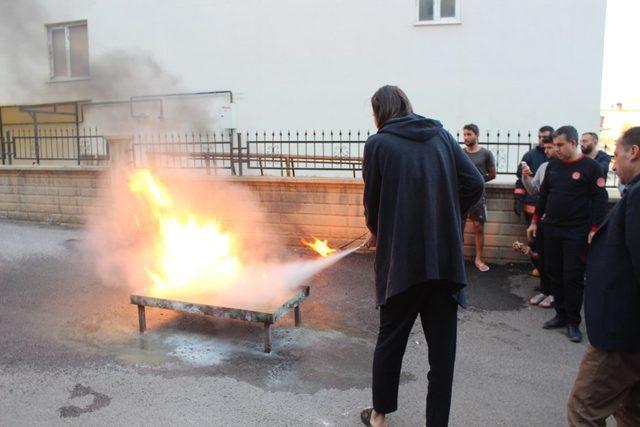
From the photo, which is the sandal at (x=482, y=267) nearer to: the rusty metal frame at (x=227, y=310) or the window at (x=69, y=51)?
the rusty metal frame at (x=227, y=310)

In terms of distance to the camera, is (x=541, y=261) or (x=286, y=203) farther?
(x=286, y=203)

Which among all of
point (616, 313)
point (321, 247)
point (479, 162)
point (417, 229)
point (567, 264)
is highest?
point (479, 162)

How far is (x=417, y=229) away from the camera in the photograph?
273 cm

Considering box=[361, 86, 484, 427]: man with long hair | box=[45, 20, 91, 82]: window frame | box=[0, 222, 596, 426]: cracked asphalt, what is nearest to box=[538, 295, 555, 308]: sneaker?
box=[0, 222, 596, 426]: cracked asphalt

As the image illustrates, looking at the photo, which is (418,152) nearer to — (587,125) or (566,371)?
(566,371)

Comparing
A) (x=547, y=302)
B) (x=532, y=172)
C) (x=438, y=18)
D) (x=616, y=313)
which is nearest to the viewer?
(x=616, y=313)

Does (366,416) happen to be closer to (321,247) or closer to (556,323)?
(556,323)

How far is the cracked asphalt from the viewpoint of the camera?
3.43 m

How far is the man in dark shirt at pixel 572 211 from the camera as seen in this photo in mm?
4523

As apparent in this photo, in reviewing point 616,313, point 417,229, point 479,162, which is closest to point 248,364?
point 417,229

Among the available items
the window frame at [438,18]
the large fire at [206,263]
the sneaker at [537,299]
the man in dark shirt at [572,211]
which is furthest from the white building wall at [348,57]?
the man in dark shirt at [572,211]

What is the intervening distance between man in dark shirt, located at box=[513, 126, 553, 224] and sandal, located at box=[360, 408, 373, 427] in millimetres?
3910

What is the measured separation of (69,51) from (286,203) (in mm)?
10494

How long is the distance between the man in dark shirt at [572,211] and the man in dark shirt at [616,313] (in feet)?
6.88
